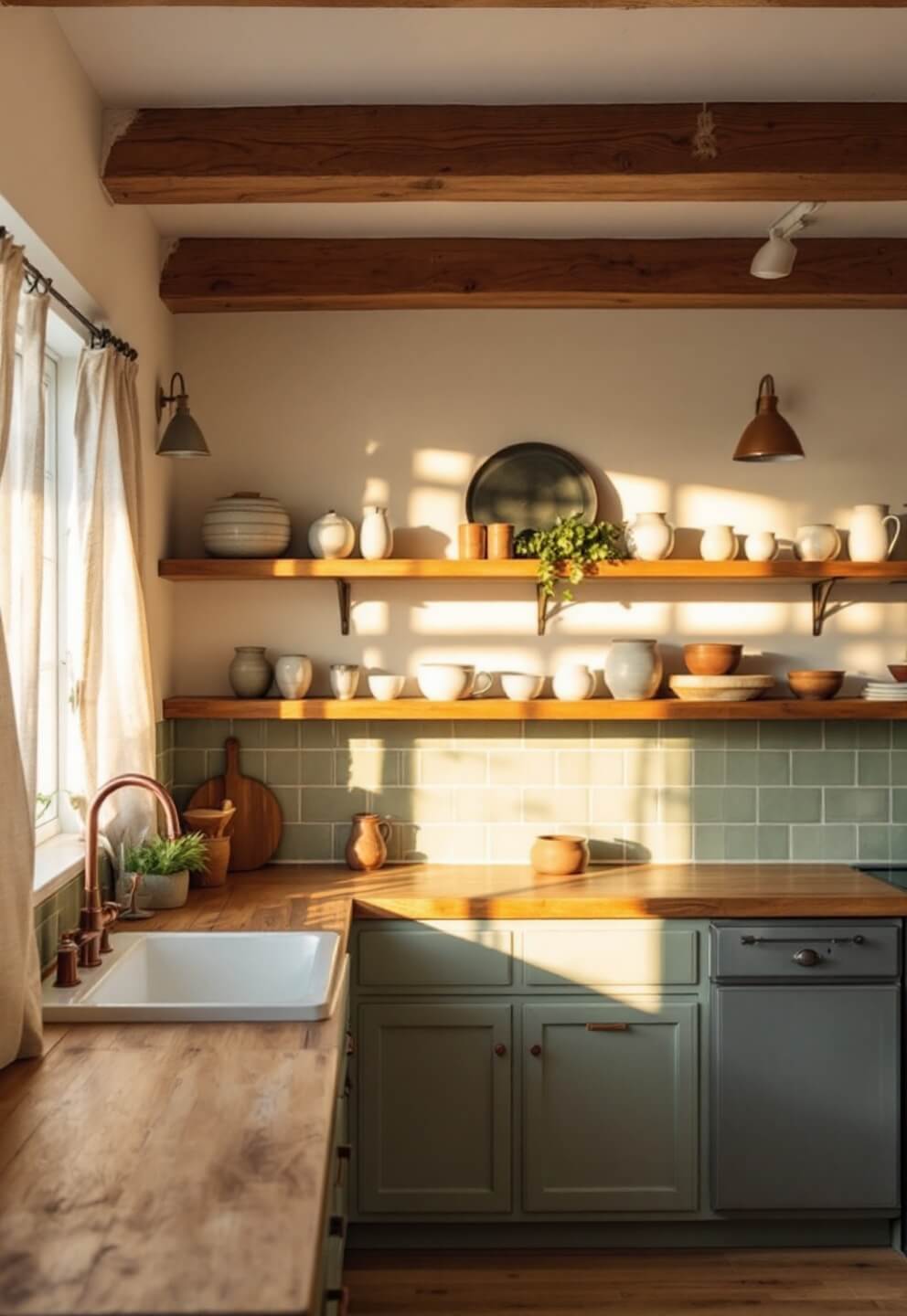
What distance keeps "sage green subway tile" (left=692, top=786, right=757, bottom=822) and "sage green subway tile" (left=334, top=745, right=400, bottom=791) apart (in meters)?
0.91

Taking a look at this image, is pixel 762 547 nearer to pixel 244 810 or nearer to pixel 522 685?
pixel 522 685

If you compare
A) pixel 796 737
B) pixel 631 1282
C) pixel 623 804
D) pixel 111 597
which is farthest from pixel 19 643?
pixel 796 737

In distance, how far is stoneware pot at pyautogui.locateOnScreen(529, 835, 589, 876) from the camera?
374 cm

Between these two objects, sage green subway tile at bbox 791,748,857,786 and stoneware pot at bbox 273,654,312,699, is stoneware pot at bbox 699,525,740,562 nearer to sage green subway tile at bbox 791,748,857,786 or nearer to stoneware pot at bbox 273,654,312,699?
sage green subway tile at bbox 791,748,857,786

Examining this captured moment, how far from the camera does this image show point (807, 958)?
343 cm

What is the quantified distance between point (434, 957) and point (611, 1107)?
24.0 inches

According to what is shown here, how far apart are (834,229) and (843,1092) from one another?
2.37 m

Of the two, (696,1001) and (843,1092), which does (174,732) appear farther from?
(843,1092)

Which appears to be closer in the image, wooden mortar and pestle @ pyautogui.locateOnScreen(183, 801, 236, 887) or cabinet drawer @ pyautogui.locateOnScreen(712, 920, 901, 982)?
cabinet drawer @ pyautogui.locateOnScreen(712, 920, 901, 982)

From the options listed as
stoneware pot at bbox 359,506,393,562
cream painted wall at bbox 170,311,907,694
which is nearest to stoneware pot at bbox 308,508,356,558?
stoneware pot at bbox 359,506,393,562

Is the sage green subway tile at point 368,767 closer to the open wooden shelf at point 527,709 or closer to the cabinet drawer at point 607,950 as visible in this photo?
the open wooden shelf at point 527,709

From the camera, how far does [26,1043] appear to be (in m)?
2.16

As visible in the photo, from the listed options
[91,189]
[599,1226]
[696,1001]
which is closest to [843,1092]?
[696,1001]

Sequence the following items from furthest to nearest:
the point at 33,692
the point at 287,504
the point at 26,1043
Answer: the point at 287,504
the point at 33,692
the point at 26,1043
